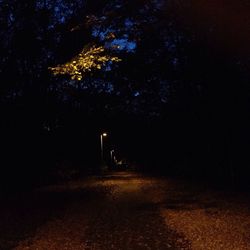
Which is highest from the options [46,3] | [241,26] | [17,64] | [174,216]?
[46,3]

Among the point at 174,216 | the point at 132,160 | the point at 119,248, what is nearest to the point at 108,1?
the point at 174,216

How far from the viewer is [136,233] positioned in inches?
523

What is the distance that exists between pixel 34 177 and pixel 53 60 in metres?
10.4

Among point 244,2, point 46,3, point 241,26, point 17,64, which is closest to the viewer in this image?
point 244,2

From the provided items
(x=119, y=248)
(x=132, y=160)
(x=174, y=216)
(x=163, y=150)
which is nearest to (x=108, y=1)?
(x=174, y=216)

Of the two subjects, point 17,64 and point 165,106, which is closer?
point 17,64

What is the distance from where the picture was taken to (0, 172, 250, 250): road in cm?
1173

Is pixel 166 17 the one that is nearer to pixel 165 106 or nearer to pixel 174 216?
pixel 174 216

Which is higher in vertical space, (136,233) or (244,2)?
(244,2)

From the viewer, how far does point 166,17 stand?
68.9ft

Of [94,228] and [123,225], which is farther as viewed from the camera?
[123,225]

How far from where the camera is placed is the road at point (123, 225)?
1173cm

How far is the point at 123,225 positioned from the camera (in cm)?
1495

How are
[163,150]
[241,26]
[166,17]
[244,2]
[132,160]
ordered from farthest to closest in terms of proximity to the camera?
1. [132,160]
2. [163,150]
3. [166,17]
4. [241,26]
5. [244,2]
